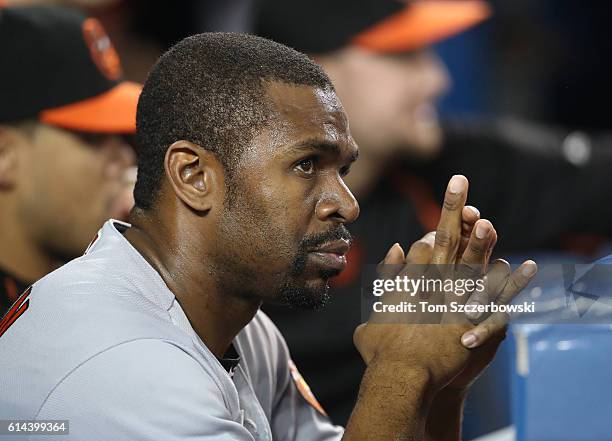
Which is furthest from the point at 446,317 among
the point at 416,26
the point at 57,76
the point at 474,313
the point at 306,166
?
the point at 416,26

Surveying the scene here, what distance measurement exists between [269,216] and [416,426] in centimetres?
37

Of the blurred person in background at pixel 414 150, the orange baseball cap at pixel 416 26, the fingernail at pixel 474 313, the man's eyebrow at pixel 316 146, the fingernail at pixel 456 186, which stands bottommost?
the fingernail at pixel 474 313

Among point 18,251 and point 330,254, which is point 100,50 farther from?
point 330,254

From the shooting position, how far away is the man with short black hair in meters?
1.30

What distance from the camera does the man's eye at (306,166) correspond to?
4.85ft

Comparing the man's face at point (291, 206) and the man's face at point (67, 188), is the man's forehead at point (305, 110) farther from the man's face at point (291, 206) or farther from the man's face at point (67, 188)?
the man's face at point (67, 188)

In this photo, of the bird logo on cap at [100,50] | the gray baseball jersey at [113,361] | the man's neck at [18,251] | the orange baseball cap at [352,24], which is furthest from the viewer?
the orange baseball cap at [352,24]

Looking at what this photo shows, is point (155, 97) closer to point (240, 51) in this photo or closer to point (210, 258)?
point (240, 51)

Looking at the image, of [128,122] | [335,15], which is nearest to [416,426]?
[128,122]

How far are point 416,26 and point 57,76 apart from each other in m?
1.69

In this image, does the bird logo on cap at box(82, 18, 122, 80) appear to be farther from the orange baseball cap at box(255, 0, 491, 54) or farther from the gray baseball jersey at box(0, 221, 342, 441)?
the orange baseball cap at box(255, 0, 491, 54)

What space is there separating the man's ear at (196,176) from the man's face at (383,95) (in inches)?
80.9

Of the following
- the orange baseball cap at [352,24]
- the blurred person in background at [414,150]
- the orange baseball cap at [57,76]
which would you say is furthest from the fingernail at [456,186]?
the orange baseball cap at [352,24]

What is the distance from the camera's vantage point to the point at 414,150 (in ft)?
11.7
